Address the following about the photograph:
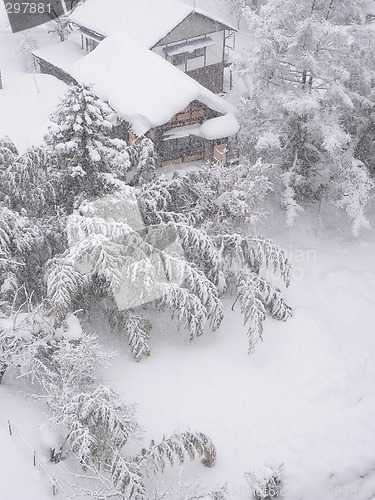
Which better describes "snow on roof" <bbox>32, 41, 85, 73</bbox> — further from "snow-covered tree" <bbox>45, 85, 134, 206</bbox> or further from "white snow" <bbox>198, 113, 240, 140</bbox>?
"snow-covered tree" <bbox>45, 85, 134, 206</bbox>

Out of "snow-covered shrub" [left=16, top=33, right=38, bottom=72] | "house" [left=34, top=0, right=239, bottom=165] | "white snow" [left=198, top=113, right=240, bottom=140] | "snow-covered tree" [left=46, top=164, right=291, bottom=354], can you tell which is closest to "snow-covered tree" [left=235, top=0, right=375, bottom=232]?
"white snow" [left=198, top=113, right=240, bottom=140]

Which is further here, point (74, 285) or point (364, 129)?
point (364, 129)

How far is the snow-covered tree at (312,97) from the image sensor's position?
655 inches

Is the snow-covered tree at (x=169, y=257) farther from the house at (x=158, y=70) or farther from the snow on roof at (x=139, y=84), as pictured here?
the house at (x=158, y=70)

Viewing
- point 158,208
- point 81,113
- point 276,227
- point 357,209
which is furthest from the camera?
point 276,227

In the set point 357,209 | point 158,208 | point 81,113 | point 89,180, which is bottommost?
point 357,209

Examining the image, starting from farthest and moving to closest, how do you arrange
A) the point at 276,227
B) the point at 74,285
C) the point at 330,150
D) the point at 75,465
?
the point at 276,227 → the point at 330,150 → the point at 74,285 → the point at 75,465

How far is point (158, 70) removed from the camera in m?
19.4

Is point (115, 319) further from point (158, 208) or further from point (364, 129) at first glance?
point (364, 129)

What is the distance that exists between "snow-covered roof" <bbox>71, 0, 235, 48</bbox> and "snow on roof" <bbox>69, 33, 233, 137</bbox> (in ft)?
7.81

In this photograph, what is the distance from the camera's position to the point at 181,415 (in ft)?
40.3

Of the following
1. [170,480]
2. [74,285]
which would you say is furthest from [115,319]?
[170,480]

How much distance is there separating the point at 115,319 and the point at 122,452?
126 inches

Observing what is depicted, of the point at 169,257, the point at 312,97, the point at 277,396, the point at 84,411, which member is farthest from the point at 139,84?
the point at 84,411
